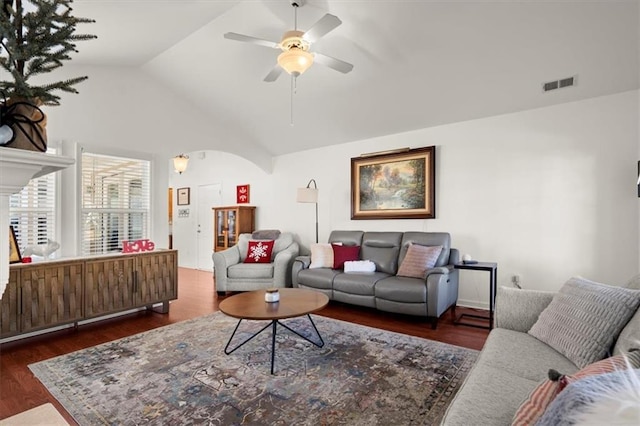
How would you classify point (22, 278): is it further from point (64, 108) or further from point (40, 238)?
point (64, 108)

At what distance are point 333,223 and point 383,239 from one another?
1147 millimetres

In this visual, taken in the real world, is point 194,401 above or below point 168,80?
below

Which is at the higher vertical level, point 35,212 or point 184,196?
point 184,196

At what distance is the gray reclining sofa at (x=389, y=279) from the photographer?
3.26m

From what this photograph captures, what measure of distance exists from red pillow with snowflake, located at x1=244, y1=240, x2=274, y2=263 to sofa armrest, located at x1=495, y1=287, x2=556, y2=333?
11.4 feet

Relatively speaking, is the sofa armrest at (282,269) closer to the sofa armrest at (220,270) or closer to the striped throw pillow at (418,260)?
the sofa armrest at (220,270)

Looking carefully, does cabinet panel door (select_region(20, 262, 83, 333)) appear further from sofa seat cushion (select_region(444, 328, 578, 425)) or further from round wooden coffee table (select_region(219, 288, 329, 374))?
sofa seat cushion (select_region(444, 328, 578, 425))

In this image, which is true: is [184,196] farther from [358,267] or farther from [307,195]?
[358,267]

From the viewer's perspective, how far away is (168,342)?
2891 millimetres

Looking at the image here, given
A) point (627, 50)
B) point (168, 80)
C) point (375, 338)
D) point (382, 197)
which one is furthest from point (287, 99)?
point (627, 50)

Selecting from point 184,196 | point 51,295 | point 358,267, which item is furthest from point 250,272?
point 184,196

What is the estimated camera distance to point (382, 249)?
4.26 m

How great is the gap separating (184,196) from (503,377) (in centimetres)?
760

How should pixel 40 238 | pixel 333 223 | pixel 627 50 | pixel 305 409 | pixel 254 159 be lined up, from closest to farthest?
pixel 305 409
pixel 627 50
pixel 40 238
pixel 333 223
pixel 254 159
